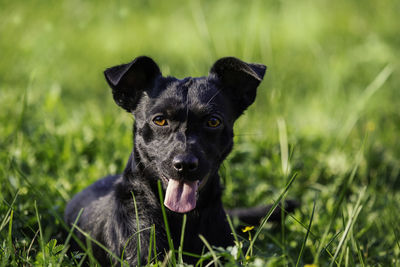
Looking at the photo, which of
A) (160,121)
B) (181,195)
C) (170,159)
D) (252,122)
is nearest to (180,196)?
(181,195)

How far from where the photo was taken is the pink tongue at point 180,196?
2.72m

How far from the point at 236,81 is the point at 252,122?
2.11m

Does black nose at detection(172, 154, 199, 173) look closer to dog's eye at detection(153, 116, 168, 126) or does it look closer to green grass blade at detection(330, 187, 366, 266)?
dog's eye at detection(153, 116, 168, 126)

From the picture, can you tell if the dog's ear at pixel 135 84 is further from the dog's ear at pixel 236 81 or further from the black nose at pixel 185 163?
the black nose at pixel 185 163

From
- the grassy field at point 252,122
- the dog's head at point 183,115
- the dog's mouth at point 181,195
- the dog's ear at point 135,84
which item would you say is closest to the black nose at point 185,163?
the dog's head at point 183,115

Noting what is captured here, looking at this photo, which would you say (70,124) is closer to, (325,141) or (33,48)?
(33,48)

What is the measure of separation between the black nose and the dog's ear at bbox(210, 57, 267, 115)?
2.71 feet

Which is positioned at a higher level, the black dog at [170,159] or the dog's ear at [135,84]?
the dog's ear at [135,84]

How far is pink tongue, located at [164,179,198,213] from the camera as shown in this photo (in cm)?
272

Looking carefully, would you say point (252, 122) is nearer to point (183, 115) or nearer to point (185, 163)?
point (183, 115)

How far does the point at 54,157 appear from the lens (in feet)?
14.9

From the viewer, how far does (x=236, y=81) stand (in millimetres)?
3385

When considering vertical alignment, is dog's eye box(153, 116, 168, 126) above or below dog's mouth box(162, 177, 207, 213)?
above

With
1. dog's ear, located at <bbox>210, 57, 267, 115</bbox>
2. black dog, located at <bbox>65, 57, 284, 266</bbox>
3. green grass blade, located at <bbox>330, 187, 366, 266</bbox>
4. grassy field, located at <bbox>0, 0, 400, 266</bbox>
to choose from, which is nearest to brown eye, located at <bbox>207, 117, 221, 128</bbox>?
black dog, located at <bbox>65, 57, 284, 266</bbox>
